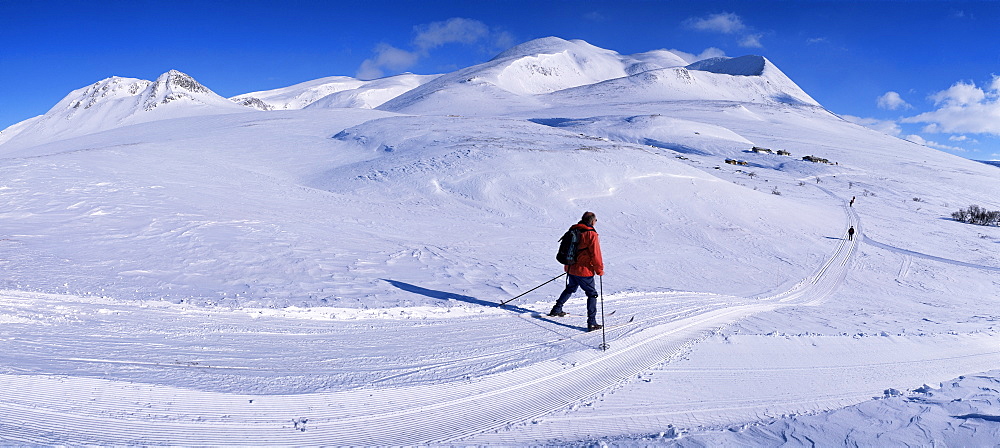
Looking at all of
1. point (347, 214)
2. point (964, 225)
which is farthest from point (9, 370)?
point (964, 225)

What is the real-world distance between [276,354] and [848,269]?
13.4 meters

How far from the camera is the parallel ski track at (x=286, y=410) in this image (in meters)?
3.65

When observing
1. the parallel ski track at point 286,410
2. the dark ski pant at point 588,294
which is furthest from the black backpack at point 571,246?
the parallel ski track at point 286,410

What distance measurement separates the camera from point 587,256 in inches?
265

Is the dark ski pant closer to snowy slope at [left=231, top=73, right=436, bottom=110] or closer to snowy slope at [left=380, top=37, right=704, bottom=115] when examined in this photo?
snowy slope at [left=380, top=37, right=704, bottom=115]

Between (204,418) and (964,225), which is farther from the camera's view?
(964,225)

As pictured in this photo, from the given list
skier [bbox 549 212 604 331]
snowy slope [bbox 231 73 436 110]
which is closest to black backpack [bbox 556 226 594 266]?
skier [bbox 549 212 604 331]

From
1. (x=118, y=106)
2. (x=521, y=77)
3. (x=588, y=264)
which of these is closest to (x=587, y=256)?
(x=588, y=264)

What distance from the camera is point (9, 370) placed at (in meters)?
4.18

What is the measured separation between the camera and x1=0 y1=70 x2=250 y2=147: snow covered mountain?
93562 millimetres

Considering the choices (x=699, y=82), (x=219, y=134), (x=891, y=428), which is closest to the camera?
(x=891, y=428)

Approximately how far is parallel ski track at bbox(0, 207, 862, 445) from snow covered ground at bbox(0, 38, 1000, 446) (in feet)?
0.06

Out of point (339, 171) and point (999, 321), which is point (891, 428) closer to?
point (999, 321)

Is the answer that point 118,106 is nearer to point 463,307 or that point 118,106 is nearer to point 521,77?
point 521,77
